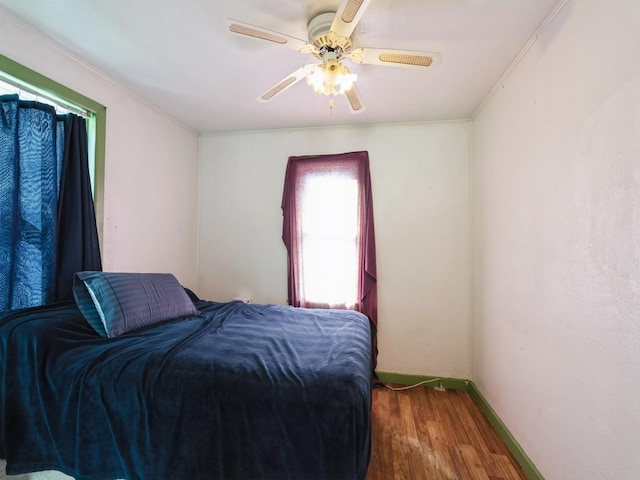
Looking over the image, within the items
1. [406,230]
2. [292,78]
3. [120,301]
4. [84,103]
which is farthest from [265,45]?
[406,230]

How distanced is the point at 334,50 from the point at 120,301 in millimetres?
1725

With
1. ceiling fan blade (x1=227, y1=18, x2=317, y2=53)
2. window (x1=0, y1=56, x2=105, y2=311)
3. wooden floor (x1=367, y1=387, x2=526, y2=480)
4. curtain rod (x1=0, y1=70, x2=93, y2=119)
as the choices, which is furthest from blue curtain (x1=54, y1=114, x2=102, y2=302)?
wooden floor (x1=367, y1=387, x2=526, y2=480)

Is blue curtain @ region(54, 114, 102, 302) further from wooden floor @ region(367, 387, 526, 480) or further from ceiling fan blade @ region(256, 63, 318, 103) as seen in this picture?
wooden floor @ region(367, 387, 526, 480)

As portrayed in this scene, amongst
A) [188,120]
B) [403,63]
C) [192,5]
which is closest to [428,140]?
[403,63]

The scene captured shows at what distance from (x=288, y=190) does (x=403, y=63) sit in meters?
1.58

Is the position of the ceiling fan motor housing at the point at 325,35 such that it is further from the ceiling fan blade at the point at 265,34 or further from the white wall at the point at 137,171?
the white wall at the point at 137,171

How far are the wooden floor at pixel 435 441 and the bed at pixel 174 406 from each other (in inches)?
29.9

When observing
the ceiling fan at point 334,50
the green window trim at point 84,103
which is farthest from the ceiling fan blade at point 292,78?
the green window trim at point 84,103

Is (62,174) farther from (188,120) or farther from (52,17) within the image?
(188,120)

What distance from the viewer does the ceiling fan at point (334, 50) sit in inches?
42.0

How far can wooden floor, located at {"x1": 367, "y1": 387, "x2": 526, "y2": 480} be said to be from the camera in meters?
1.47

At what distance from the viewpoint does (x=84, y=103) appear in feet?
5.63

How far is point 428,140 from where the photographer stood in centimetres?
248

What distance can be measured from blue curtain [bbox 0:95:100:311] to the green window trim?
10 centimetres
